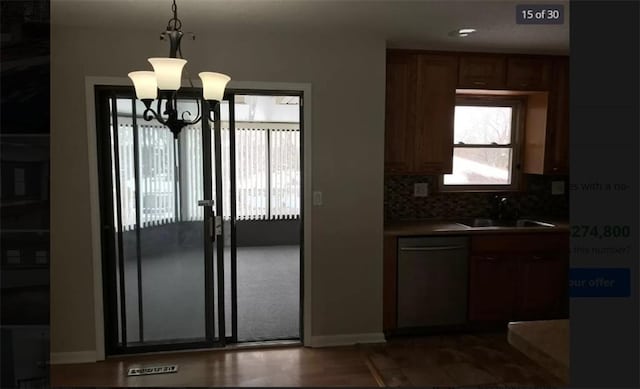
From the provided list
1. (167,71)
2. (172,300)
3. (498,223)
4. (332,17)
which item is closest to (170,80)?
(167,71)

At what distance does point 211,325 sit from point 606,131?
2.66 meters

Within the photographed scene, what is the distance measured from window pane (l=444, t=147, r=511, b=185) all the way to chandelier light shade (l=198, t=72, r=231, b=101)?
2.37 m

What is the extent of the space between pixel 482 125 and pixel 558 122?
582 millimetres

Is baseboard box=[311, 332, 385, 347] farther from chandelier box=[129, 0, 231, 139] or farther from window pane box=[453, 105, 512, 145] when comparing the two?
chandelier box=[129, 0, 231, 139]

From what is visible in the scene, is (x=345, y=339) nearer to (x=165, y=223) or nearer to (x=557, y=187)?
(x=165, y=223)

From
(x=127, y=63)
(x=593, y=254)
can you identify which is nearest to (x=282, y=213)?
(x=127, y=63)

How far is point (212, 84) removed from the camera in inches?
69.4

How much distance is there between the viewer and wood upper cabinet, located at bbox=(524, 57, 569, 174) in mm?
3398

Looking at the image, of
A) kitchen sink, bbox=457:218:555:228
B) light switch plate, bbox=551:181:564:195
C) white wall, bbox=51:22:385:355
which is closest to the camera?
white wall, bbox=51:22:385:355

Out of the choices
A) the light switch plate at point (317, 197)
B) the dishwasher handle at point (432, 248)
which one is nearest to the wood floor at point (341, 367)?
the dishwasher handle at point (432, 248)

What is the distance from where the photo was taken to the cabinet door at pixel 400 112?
10.5ft

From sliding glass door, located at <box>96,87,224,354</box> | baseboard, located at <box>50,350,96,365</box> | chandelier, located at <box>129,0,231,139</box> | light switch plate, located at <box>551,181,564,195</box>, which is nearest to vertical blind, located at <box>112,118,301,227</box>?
sliding glass door, located at <box>96,87,224,354</box>

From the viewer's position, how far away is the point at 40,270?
0.85 meters
